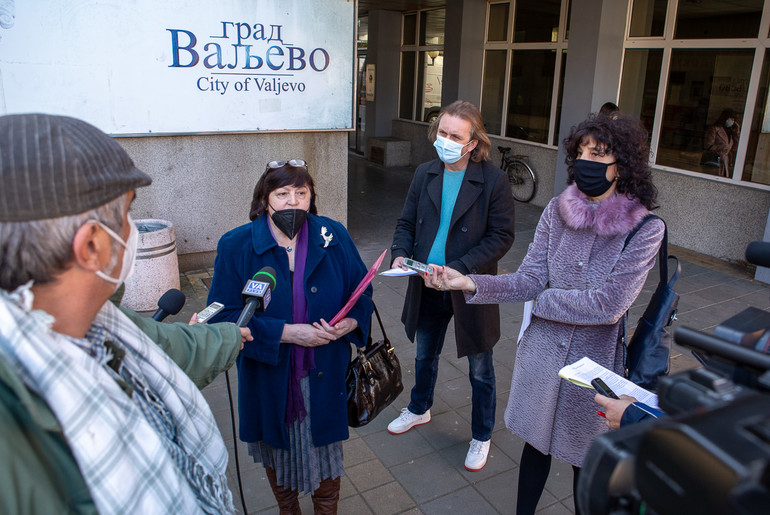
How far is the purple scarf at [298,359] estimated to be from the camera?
2514 millimetres

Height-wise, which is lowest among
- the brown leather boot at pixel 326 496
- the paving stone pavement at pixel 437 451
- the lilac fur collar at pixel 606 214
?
the paving stone pavement at pixel 437 451

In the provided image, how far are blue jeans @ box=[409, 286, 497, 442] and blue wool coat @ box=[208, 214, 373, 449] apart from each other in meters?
0.85

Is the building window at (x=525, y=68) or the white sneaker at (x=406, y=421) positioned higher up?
the building window at (x=525, y=68)

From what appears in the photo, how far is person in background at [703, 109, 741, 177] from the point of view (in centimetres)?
749

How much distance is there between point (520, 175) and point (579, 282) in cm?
840

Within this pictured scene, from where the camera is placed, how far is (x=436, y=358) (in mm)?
3598

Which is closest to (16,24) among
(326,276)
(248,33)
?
(248,33)

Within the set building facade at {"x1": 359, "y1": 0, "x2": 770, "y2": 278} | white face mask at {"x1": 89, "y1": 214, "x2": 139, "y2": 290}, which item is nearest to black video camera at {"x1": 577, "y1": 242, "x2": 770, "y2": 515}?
white face mask at {"x1": 89, "y1": 214, "x2": 139, "y2": 290}

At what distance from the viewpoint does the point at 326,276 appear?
101 inches

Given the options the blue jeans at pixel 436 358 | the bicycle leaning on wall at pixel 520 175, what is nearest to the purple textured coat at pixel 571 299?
the blue jeans at pixel 436 358

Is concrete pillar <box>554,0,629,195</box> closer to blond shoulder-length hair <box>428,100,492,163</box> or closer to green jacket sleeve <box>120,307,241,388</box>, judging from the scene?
blond shoulder-length hair <box>428,100,492,163</box>

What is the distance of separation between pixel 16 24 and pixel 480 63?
861 centimetres

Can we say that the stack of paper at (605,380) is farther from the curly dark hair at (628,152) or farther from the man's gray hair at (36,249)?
the man's gray hair at (36,249)

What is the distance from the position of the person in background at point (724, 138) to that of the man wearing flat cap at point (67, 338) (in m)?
8.09
